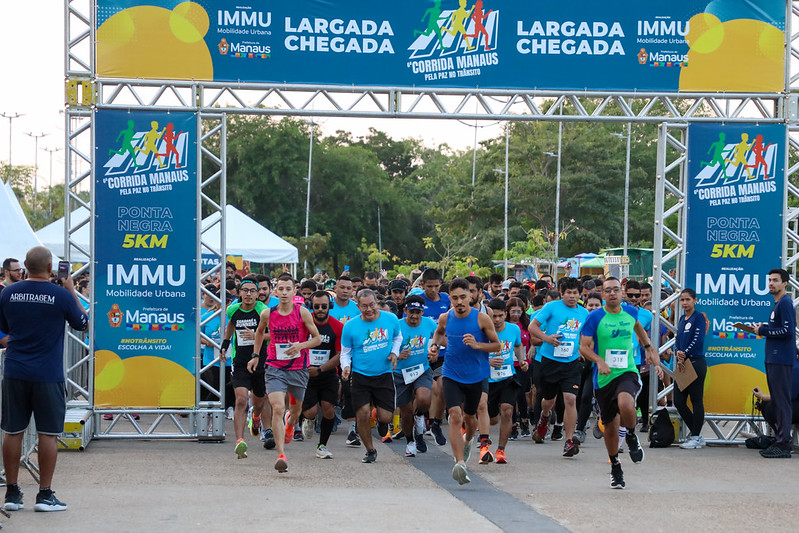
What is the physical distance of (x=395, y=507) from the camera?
8.82 metres

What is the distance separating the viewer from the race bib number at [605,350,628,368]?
34.0 feet

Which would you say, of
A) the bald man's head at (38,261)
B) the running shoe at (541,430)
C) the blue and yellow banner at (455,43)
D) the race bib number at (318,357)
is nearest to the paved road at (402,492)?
the running shoe at (541,430)

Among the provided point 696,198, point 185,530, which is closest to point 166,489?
point 185,530

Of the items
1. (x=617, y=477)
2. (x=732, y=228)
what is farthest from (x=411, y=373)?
(x=732, y=228)

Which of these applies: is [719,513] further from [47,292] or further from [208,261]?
[208,261]

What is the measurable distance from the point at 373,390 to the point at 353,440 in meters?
1.99

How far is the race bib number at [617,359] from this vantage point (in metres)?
10.4

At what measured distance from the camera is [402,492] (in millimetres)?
9734

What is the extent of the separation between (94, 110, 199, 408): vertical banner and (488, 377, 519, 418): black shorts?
385 cm

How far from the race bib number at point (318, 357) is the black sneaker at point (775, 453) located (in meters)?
5.36

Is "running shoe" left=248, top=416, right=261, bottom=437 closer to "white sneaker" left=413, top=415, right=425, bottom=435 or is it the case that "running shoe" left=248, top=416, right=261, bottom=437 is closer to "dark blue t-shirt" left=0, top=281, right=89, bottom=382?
"white sneaker" left=413, top=415, right=425, bottom=435

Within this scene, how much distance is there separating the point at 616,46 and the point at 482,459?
5.70 m

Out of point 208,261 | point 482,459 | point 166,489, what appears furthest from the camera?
point 208,261

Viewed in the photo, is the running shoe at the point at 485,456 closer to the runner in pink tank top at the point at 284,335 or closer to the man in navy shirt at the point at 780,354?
the runner in pink tank top at the point at 284,335
